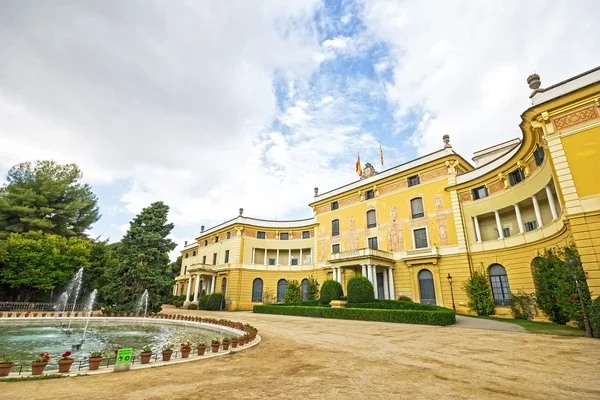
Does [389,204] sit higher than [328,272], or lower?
higher

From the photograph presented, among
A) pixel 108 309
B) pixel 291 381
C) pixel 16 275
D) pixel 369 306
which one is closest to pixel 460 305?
pixel 369 306

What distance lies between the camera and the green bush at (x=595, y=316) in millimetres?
9695

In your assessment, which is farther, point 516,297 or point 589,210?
point 516,297

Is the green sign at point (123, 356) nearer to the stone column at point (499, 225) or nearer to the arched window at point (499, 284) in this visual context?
the arched window at point (499, 284)

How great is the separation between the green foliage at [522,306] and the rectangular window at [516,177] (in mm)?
7726

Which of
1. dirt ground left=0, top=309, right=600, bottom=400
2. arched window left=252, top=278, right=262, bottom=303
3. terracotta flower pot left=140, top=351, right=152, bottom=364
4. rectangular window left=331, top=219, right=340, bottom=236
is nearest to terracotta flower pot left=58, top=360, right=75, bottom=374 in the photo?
dirt ground left=0, top=309, right=600, bottom=400

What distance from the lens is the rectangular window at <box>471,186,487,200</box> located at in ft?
74.8

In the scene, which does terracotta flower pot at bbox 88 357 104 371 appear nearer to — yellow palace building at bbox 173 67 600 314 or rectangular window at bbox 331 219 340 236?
yellow palace building at bbox 173 67 600 314

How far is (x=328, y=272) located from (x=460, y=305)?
1397 cm

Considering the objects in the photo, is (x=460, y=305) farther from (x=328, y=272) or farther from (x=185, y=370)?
(x=185, y=370)

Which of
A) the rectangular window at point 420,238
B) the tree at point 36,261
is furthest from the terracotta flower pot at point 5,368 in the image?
the rectangular window at point 420,238

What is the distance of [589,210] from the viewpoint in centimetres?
1198

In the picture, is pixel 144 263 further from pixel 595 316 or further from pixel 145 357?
pixel 595 316

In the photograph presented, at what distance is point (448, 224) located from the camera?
79.3ft
